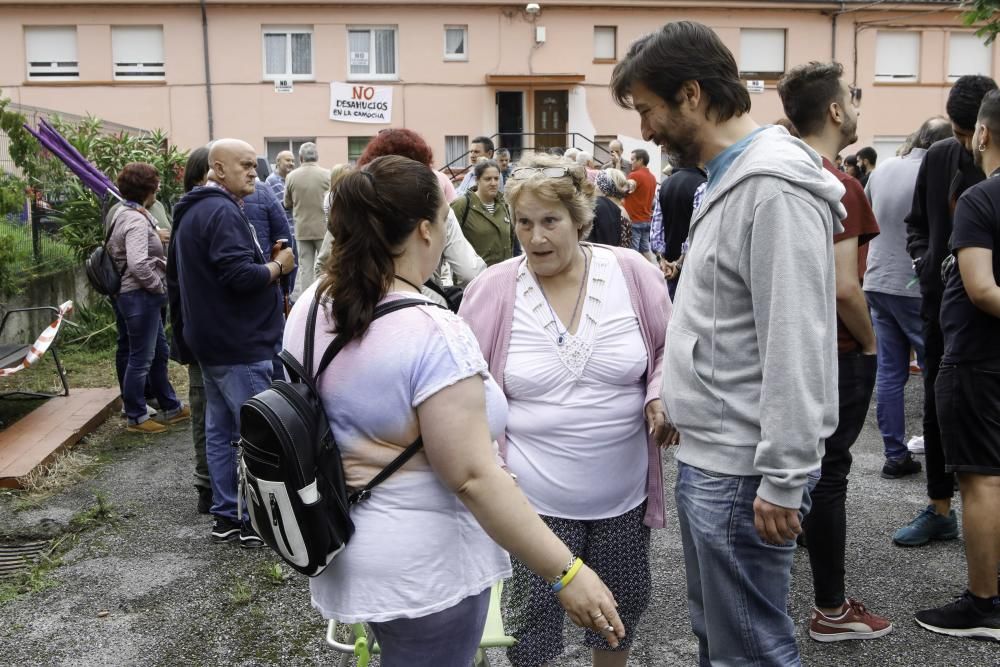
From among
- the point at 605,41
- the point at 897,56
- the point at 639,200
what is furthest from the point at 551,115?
the point at 639,200

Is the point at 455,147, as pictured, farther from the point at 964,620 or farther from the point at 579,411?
the point at 579,411

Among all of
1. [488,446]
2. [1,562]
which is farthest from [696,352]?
[1,562]

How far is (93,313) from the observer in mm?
10672

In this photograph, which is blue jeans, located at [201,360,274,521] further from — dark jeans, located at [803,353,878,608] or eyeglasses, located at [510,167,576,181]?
dark jeans, located at [803,353,878,608]

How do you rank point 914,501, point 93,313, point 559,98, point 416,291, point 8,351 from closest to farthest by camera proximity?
point 416,291, point 914,501, point 8,351, point 93,313, point 559,98

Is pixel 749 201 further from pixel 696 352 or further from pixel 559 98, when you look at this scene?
pixel 559 98

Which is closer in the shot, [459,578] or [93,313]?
[459,578]

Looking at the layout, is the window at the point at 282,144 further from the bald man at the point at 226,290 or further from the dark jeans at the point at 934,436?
the dark jeans at the point at 934,436

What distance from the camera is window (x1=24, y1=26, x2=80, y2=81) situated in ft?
84.7

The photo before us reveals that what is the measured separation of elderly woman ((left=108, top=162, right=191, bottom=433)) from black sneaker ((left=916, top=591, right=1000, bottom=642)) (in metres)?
5.27

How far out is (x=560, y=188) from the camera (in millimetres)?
2975

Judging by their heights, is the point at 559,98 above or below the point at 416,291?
above

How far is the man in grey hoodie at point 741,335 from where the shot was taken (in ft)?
6.64

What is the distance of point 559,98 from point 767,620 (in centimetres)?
2645
